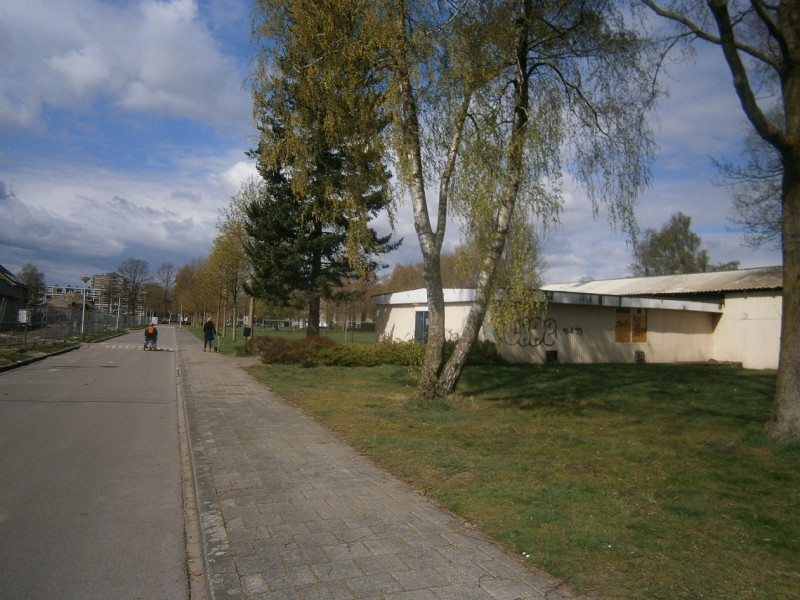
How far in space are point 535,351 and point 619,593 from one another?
2146cm

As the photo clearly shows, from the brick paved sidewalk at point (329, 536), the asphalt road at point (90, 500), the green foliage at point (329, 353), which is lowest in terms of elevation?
the asphalt road at point (90, 500)

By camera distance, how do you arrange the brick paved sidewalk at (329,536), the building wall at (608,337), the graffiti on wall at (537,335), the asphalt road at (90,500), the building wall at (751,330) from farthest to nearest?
the building wall at (751,330)
the building wall at (608,337)
the graffiti on wall at (537,335)
the asphalt road at (90,500)
the brick paved sidewalk at (329,536)

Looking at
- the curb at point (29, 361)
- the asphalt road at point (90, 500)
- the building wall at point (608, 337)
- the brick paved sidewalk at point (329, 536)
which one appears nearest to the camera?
the brick paved sidewalk at point (329, 536)

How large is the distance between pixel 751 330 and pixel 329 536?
28868 millimetres

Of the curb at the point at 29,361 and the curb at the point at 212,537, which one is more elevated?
the curb at the point at 29,361

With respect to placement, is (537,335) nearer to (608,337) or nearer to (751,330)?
(608,337)

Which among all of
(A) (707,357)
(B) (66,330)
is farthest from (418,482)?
(B) (66,330)

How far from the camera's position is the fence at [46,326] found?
1079 inches

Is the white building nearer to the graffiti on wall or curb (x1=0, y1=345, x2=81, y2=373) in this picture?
the graffiti on wall

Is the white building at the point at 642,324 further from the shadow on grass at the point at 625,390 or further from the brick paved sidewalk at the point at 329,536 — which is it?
the brick paved sidewalk at the point at 329,536

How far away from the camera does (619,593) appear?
403cm

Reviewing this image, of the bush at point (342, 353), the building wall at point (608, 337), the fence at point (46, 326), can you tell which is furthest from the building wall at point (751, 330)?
the fence at point (46, 326)

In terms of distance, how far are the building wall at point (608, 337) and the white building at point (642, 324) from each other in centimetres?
4

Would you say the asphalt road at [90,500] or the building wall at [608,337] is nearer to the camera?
the asphalt road at [90,500]
